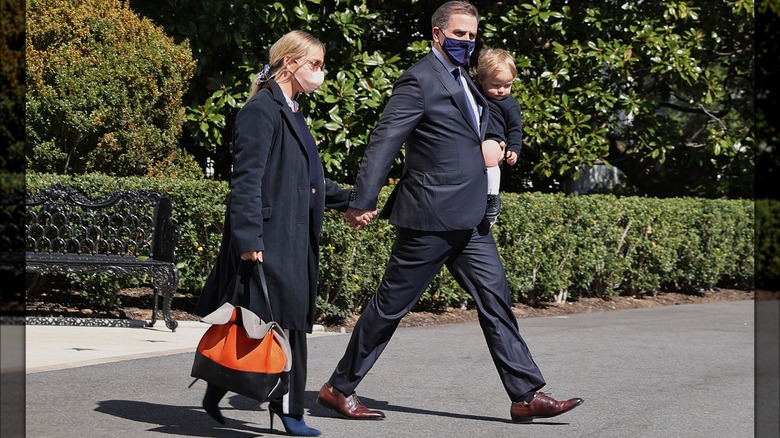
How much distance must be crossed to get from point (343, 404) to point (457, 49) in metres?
1.96

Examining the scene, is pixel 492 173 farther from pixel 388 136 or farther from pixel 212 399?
pixel 212 399

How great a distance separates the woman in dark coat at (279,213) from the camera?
5.32 metres

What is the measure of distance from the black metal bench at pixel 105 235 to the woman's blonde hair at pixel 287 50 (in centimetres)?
430

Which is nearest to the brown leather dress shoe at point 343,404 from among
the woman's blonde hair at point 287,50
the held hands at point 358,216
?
the held hands at point 358,216

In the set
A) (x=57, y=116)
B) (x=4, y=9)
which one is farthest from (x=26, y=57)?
(x=4, y=9)

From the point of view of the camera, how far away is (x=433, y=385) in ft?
24.2

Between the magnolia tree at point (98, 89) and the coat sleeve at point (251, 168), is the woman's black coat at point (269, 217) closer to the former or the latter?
the coat sleeve at point (251, 168)

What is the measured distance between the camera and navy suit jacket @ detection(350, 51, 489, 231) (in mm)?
5895

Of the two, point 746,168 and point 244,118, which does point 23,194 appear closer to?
point 244,118

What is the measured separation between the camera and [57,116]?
11.2 metres

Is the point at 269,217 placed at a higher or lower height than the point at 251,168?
lower

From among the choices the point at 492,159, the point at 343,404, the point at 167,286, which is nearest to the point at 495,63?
the point at 492,159

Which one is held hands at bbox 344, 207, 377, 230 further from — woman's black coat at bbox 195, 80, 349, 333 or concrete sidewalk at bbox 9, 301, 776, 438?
concrete sidewalk at bbox 9, 301, 776, 438

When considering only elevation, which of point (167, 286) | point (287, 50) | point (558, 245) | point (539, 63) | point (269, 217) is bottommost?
point (167, 286)
